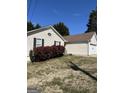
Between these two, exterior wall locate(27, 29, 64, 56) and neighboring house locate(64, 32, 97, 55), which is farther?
neighboring house locate(64, 32, 97, 55)

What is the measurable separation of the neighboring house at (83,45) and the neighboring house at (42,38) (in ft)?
11.3

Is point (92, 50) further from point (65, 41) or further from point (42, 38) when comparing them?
point (42, 38)

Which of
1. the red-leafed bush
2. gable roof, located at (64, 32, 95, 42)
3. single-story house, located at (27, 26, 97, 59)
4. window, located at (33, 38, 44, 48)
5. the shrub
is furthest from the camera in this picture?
gable roof, located at (64, 32, 95, 42)

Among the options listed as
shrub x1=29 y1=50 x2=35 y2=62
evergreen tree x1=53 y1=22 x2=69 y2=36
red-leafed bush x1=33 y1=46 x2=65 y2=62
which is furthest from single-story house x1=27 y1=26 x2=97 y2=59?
evergreen tree x1=53 y1=22 x2=69 y2=36

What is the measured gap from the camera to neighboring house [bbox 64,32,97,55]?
18000mm

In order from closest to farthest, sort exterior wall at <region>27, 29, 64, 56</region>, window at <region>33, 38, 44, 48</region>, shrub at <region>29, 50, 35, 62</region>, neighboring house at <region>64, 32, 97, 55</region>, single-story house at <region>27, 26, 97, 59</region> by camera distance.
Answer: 1. shrub at <region>29, 50, 35, 62</region>
2. exterior wall at <region>27, 29, 64, 56</region>
3. window at <region>33, 38, 44, 48</region>
4. single-story house at <region>27, 26, 97, 59</region>
5. neighboring house at <region>64, 32, 97, 55</region>

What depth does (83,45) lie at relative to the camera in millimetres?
18266

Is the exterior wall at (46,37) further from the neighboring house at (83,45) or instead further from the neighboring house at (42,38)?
the neighboring house at (83,45)

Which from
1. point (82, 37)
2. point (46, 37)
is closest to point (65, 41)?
point (46, 37)

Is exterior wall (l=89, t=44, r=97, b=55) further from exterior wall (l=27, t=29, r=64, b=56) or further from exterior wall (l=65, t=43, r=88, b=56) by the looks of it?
exterior wall (l=27, t=29, r=64, b=56)

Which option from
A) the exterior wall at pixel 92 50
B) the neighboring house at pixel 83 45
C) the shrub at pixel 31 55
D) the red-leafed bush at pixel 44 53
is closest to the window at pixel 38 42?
the shrub at pixel 31 55
